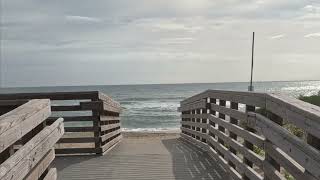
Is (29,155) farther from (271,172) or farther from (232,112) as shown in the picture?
(232,112)

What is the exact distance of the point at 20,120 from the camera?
345cm

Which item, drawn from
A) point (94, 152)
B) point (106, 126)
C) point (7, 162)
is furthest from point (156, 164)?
point (7, 162)

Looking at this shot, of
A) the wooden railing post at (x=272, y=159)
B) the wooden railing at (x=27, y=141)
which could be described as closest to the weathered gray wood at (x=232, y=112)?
the wooden railing post at (x=272, y=159)

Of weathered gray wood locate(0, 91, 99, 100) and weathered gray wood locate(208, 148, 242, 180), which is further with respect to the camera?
weathered gray wood locate(0, 91, 99, 100)

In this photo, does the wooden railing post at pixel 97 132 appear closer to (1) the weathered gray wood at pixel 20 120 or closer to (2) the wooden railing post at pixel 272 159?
(1) the weathered gray wood at pixel 20 120

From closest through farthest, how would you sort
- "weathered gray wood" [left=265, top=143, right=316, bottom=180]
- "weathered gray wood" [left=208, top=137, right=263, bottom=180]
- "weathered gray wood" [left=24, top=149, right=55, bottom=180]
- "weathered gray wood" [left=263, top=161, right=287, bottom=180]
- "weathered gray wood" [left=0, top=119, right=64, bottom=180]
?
"weathered gray wood" [left=0, top=119, right=64, bottom=180] < "weathered gray wood" [left=265, top=143, right=316, bottom=180] < "weathered gray wood" [left=24, top=149, right=55, bottom=180] < "weathered gray wood" [left=263, top=161, right=287, bottom=180] < "weathered gray wood" [left=208, top=137, right=263, bottom=180]

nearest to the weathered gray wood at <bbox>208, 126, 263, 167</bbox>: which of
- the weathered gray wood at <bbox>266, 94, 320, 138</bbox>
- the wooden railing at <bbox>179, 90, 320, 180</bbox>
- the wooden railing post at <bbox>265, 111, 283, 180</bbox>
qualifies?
the wooden railing at <bbox>179, 90, 320, 180</bbox>

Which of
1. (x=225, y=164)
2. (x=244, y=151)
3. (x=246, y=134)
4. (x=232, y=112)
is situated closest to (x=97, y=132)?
(x=225, y=164)

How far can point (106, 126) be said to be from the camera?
1006 cm

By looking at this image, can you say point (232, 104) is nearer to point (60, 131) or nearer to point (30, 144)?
point (60, 131)

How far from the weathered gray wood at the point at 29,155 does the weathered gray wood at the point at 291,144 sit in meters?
2.21

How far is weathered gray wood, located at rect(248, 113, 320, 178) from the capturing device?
126 inches

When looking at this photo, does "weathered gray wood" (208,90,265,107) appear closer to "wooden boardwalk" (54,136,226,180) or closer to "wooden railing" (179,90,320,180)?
"wooden railing" (179,90,320,180)

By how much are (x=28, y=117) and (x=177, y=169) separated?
13.2 ft
